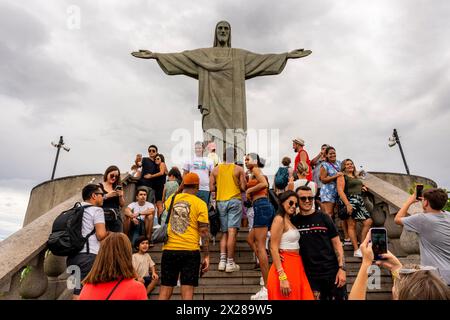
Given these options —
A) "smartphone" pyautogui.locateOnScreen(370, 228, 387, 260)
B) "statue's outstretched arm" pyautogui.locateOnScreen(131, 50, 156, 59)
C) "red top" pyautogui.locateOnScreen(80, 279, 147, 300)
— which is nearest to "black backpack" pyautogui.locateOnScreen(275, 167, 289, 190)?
"smartphone" pyautogui.locateOnScreen(370, 228, 387, 260)

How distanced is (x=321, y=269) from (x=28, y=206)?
15324 millimetres

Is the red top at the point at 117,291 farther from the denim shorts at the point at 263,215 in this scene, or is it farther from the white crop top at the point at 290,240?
the denim shorts at the point at 263,215

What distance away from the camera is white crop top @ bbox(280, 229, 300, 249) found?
3.17 m

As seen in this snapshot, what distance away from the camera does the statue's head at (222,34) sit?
1223cm

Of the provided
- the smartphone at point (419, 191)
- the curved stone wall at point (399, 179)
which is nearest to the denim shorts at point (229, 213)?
the smartphone at point (419, 191)

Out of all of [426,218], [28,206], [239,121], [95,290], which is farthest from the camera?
[28,206]

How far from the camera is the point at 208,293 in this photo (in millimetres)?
4578

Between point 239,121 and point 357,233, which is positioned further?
point 239,121

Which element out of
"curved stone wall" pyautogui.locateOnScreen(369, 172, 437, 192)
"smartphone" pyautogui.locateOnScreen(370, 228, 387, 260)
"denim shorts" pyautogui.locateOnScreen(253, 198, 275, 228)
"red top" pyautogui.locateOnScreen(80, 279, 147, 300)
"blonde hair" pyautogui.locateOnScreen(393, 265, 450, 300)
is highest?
"curved stone wall" pyautogui.locateOnScreen(369, 172, 437, 192)

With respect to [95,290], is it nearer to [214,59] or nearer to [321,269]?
[321,269]

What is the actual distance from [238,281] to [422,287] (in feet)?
11.9

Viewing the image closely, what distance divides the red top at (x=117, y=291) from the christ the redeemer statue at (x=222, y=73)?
350 inches

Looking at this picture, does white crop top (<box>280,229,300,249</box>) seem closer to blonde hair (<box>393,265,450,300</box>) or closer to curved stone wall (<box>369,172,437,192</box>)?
blonde hair (<box>393,265,450,300</box>)
